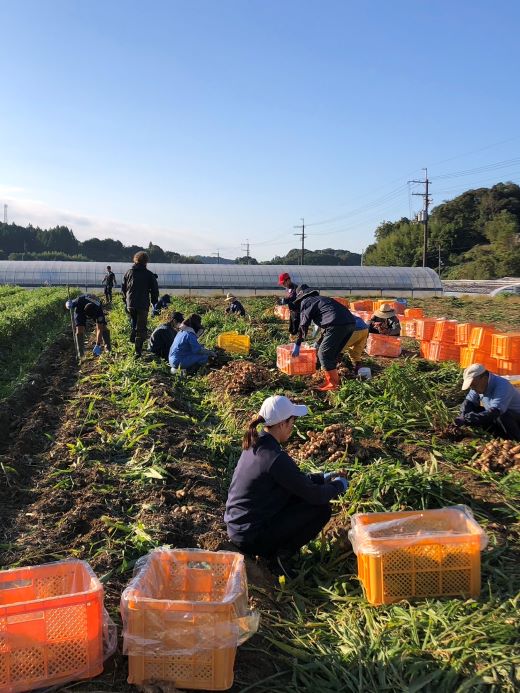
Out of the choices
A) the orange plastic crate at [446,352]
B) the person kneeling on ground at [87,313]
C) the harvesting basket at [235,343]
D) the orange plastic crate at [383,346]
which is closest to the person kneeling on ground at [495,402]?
the orange plastic crate at [446,352]

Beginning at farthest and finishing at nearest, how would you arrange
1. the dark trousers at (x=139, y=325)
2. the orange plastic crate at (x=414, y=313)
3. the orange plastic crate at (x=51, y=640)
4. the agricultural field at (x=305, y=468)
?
the orange plastic crate at (x=414, y=313)
the dark trousers at (x=139, y=325)
the agricultural field at (x=305, y=468)
the orange plastic crate at (x=51, y=640)

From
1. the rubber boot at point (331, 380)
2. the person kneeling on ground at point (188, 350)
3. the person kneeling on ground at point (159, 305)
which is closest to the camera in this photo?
the rubber boot at point (331, 380)

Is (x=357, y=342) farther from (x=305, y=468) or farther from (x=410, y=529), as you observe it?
(x=410, y=529)

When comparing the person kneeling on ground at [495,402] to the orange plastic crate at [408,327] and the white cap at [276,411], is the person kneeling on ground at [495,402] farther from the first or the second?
the orange plastic crate at [408,327]

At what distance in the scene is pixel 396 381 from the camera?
7074 millimetres

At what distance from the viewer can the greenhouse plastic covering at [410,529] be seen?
3482 millimetres

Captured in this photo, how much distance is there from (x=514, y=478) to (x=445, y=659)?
92.1 inches

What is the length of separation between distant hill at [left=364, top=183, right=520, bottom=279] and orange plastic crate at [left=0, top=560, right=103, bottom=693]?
181ft

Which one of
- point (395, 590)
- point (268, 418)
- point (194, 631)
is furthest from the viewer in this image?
point (268, 418)

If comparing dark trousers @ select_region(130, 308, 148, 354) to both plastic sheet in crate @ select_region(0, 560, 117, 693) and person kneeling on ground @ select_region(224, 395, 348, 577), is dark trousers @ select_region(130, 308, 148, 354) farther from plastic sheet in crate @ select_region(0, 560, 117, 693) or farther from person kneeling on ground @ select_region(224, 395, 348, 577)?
plastic sheet in crate @ select_region(0, 560, 117, 693)

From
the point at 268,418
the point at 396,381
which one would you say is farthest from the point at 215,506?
the point at 396,381

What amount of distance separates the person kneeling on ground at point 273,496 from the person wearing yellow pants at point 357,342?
16.9ft

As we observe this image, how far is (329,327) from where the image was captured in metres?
8.42

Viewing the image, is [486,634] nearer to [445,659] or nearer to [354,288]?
[445,659]
